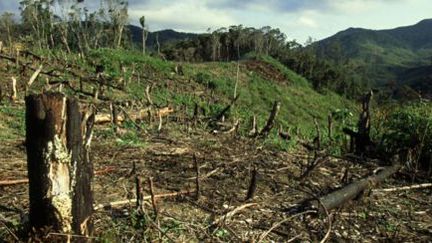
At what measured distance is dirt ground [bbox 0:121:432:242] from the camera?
414 cm

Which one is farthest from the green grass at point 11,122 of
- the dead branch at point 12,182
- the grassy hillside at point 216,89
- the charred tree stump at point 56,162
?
the charred tree stump at point 56,162

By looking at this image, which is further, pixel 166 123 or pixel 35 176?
pixel 166 123

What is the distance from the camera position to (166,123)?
10.8m

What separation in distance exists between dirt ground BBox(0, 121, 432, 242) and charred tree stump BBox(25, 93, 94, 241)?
0.29m

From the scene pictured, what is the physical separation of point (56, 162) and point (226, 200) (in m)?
2.11

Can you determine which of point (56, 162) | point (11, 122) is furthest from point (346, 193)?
point (11, 122)

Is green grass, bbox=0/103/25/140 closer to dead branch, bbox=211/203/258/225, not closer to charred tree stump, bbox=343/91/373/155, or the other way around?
dead branch, bbox=211/203/258/225

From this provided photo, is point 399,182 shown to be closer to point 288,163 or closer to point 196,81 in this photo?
point 288,163

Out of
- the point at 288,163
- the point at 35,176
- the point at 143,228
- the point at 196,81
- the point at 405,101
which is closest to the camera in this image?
the point at 35,176

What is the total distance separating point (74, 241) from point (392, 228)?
3.12 m

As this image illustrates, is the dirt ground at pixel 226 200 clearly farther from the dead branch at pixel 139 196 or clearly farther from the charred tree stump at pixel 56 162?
the charred tree stump at pixel 56 162

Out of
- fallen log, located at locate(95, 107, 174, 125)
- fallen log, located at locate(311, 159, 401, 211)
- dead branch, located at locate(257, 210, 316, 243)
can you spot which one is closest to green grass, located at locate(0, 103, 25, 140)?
fallen log, located at locate(95, 107, 174, 125)

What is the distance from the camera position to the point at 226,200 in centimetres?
504

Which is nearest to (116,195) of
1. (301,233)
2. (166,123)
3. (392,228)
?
(301,233)
